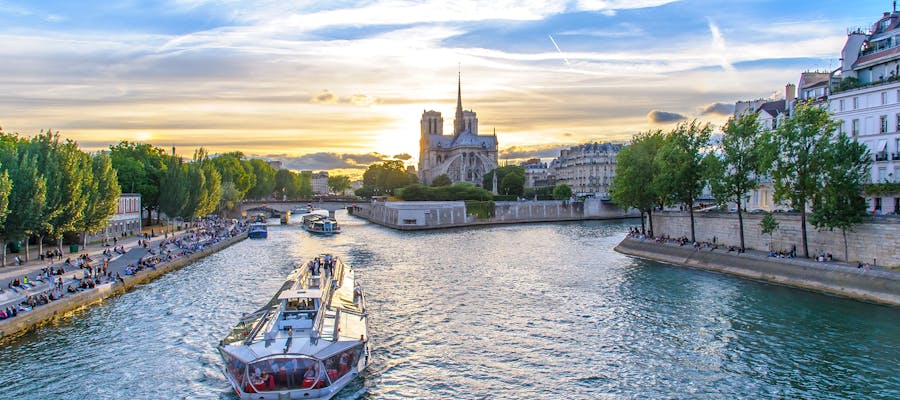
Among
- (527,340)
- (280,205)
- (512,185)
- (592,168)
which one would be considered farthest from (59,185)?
(592,168)

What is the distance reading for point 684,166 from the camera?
47094 millimetres

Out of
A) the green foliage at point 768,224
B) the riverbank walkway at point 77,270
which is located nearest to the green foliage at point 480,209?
the riverbank walkway at point 77,270

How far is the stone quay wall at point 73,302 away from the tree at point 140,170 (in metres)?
28.7

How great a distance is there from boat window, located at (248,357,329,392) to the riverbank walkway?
14080mm

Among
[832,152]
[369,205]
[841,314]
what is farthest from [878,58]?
[369,205]

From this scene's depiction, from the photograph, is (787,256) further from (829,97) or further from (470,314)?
(470,314)

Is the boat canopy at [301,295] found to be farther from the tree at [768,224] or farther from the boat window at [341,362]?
the tree at [768,224]

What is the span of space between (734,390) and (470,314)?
1286cm

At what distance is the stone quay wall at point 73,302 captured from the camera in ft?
83.6

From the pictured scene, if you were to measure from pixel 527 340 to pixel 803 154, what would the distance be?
20.9m

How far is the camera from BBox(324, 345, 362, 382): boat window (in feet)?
61.3

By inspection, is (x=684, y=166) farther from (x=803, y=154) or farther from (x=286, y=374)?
(x=286, y=374)

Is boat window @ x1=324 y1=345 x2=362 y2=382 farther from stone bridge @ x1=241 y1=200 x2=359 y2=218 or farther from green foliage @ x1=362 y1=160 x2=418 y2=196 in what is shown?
green foliage @ x1=362 y1=160 x2=418 y2=196

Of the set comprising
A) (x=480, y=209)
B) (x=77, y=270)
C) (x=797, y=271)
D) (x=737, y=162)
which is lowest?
(x=797, y=271)
